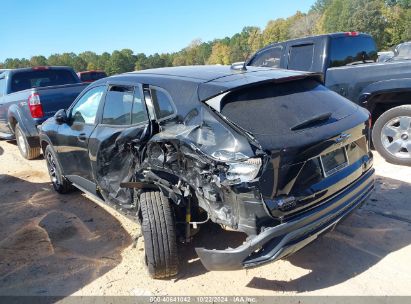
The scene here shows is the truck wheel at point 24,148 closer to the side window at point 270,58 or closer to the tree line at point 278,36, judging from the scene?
the side window at point 270,58

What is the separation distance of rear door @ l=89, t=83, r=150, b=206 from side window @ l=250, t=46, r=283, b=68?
4093 mm

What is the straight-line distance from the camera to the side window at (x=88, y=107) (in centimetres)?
442

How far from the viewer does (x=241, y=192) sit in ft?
8.84

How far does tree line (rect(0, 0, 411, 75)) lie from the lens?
55.9 m

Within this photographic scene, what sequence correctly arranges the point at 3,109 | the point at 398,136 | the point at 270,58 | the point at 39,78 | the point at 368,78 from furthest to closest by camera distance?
1. the point at 39,78
2. the point at 3,109
3. the point at 270,58
4. the point at 368,78
5. the point at 398,136

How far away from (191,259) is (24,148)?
19.5ft

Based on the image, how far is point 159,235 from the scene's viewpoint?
3236 millimetres

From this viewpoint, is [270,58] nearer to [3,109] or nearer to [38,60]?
[3,109]

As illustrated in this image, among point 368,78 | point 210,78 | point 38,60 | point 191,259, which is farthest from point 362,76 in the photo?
point 38,60

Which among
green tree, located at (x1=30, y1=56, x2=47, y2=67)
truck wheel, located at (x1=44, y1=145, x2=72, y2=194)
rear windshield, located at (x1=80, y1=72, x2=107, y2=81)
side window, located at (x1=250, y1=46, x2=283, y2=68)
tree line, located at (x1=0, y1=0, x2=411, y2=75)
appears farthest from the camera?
green tree, located at (x1=30, y1=56, x2=47, y2=67)

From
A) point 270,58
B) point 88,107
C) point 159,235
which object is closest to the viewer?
point 159,235

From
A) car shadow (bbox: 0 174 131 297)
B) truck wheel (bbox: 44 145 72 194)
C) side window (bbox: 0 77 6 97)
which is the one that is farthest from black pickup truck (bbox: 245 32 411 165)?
side window (bbox: 0 77 6 97)

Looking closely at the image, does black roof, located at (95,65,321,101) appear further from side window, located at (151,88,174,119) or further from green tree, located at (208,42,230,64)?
green tree, located at (208,42,230,64)

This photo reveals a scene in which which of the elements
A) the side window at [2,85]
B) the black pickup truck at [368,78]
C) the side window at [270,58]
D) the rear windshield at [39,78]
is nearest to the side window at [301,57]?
the black pickup truck at [368,78]
